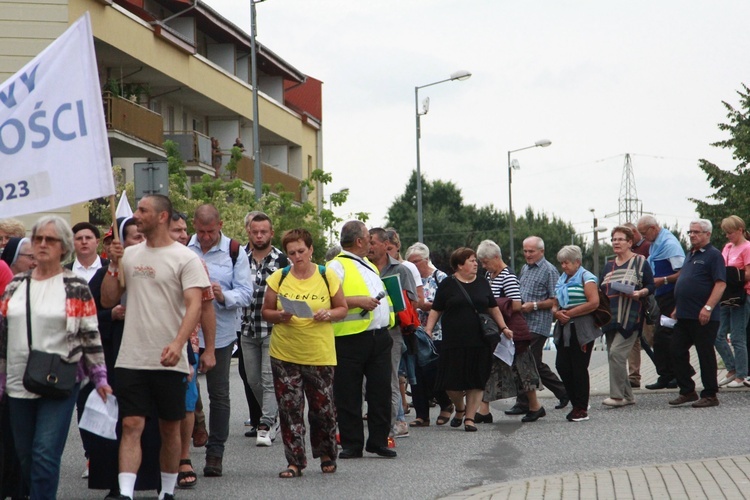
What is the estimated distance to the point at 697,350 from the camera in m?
14.1

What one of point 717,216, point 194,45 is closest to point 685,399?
point 194,45

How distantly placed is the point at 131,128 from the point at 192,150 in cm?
646

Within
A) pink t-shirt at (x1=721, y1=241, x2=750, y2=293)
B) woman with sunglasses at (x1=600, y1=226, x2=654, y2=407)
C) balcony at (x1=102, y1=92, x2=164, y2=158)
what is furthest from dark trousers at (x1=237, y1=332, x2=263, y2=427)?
balcony at (x1=102, y1=92, x2=164, y2=158)

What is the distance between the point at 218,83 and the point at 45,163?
38.0 m

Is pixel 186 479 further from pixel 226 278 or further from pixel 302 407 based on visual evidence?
pixel 226 278

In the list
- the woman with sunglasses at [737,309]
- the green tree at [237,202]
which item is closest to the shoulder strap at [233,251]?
the woman with sunglasses at [737,309]

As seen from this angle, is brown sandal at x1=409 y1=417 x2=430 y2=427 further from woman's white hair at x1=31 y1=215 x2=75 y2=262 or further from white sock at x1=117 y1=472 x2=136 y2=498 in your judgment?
woman's white hair at x1=31 y1=215 x2=75 y2=262

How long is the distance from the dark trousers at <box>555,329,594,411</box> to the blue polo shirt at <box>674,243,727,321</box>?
1148 millimetres

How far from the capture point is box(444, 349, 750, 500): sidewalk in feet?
27.7

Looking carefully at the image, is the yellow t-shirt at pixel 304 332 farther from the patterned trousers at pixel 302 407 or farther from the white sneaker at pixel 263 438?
the white sneaker at pixel 263 438

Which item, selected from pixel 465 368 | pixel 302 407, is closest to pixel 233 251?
pixel 302 407

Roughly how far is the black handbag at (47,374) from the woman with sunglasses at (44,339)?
4cm

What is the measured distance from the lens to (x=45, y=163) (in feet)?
26.6

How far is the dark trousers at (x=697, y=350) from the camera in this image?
46.5 ft
